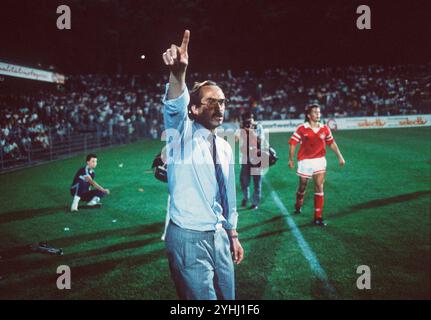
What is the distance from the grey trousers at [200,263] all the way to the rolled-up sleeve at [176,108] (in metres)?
0.76

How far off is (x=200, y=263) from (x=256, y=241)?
3.74 meters

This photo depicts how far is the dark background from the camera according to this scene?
33812mm

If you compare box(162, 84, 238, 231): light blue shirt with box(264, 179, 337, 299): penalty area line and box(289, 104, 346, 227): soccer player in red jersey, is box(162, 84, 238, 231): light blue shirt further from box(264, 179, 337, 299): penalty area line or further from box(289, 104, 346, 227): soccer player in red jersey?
box(289, 104, 346, 227): soccer player in red jersey

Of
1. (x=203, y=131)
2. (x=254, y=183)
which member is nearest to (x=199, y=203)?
(x=203, y=131)

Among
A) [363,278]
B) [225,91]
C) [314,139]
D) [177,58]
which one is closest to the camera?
[177,58]

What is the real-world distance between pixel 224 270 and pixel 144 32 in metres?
39.2

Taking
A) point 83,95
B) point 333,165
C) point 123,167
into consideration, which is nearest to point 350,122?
point 333,165

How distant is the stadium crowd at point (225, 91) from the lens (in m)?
19.9

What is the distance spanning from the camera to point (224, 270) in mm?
2494

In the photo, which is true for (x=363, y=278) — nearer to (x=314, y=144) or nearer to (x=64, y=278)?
(x=314, y=144)

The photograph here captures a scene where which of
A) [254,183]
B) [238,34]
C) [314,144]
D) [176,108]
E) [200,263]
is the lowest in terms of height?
[254,183]

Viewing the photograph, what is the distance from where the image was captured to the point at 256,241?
5.97m

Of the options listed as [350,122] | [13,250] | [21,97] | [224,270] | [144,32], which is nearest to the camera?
[224,270]
